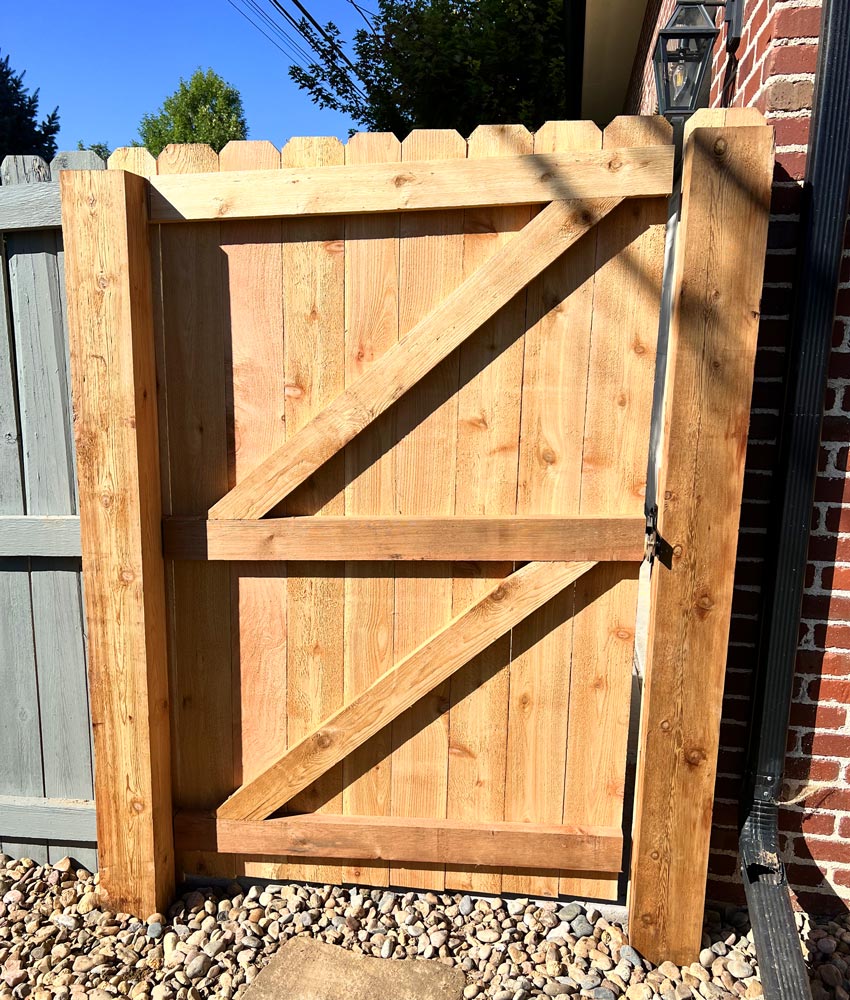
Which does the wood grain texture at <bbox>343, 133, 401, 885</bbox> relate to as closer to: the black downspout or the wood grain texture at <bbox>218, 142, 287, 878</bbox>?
the wood grain texture at <bbox>218, 142, 287, 878</bbox>

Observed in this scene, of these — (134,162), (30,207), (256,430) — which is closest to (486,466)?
(256,430)

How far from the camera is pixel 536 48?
8.76m

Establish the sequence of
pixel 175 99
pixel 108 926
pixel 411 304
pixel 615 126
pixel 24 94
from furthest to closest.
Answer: pixel 175 99 < pixel 24 94 < pixel 108 926 < pixel 411 304 < pixel 615 126

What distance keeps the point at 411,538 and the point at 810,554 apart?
1105mm

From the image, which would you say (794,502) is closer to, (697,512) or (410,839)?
(697,512)

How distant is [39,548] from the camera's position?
222 centimetres

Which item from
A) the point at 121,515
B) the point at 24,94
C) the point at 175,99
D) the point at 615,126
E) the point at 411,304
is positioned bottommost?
the point at 121,515

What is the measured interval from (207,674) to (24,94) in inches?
901

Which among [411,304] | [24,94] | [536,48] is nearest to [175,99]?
[24,94]

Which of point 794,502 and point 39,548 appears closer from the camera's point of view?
point 794,502

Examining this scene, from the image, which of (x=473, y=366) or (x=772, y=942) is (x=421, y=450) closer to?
(x=473, y=366)

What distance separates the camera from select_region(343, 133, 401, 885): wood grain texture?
6.41 feet

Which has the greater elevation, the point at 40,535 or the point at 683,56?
the point at 683,56

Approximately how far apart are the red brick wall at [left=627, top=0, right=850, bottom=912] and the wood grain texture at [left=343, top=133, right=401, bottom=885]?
0.99 meters
